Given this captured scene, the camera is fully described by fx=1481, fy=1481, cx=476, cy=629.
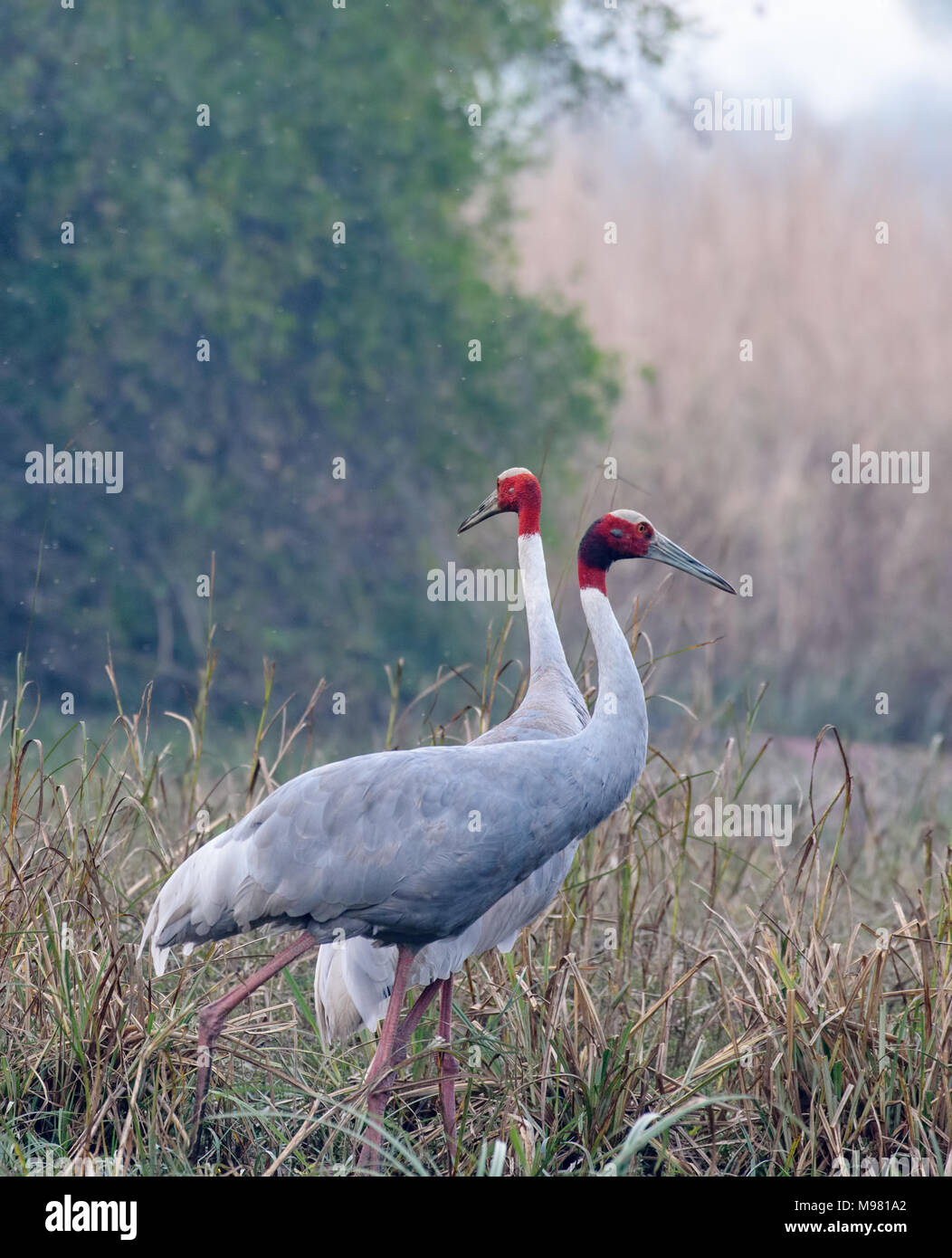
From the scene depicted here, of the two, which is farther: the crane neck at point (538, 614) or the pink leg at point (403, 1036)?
the crane neck at point (538, 614)

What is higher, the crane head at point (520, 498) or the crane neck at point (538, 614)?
the crane head at point (520, 498)

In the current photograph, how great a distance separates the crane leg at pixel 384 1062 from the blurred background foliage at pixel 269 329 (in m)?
4.55

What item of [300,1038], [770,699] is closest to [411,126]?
[770,699]

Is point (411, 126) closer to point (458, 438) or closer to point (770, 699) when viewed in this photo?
point (458, 438)

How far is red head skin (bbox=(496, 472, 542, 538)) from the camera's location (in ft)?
12.5

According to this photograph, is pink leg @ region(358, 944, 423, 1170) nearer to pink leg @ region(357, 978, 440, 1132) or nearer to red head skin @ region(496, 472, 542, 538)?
pink leg @ region(357, 978, 440, 1132)

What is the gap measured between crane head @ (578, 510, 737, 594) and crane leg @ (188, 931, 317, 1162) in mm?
1029

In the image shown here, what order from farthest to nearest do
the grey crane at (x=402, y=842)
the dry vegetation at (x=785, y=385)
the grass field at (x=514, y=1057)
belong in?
the dry vegetation at (x=785, y=385) → the grass field at (x=514, y=1057) → the grey crane at (x=402, y=842)

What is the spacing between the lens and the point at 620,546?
3.38 m

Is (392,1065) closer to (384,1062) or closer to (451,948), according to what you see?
(384,1062)

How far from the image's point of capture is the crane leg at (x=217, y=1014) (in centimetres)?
306

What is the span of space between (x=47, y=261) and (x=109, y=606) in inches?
71.3

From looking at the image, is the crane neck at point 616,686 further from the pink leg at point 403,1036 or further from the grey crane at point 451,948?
the pink leg at point 403,1036

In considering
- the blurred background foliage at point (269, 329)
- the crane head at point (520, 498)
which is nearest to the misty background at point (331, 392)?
the blurred background foliage at point (269, 329)
